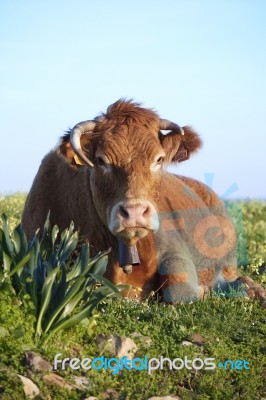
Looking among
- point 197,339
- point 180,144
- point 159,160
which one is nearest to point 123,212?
point 159,160

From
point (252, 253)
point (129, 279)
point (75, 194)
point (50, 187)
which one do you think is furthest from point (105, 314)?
point (252, 253)

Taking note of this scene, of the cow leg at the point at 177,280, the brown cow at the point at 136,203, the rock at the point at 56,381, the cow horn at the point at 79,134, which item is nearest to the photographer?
the rock at the point at 56,381

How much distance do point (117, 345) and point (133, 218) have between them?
1688 mm

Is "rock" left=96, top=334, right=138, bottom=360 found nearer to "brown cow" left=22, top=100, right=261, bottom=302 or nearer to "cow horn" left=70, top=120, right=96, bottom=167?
"brown cow" left=22, top=100, right=261, bottom=302

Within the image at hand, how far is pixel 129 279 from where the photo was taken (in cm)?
927

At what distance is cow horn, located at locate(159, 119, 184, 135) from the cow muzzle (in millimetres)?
1465

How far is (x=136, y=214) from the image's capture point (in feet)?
26.0

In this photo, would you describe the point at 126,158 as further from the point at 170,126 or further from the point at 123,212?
the point at 170,126

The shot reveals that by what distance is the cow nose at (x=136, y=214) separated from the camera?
26.0 ft

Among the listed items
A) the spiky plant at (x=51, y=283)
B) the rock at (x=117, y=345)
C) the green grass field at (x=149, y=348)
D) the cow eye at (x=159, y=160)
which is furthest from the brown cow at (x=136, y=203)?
the rock at (x=117, y=345)

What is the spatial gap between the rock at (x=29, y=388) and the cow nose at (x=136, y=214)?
249 cm

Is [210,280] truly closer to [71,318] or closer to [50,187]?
[50,187]

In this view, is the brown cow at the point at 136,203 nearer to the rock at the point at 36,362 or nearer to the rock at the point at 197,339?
the rock at the point at 197,339

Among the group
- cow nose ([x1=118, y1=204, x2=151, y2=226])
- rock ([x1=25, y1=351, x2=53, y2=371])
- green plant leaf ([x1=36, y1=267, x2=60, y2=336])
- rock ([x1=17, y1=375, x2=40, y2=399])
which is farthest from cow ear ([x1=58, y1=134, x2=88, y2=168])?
rock ([x1=17, y1=375, x2=40, y2=399])
